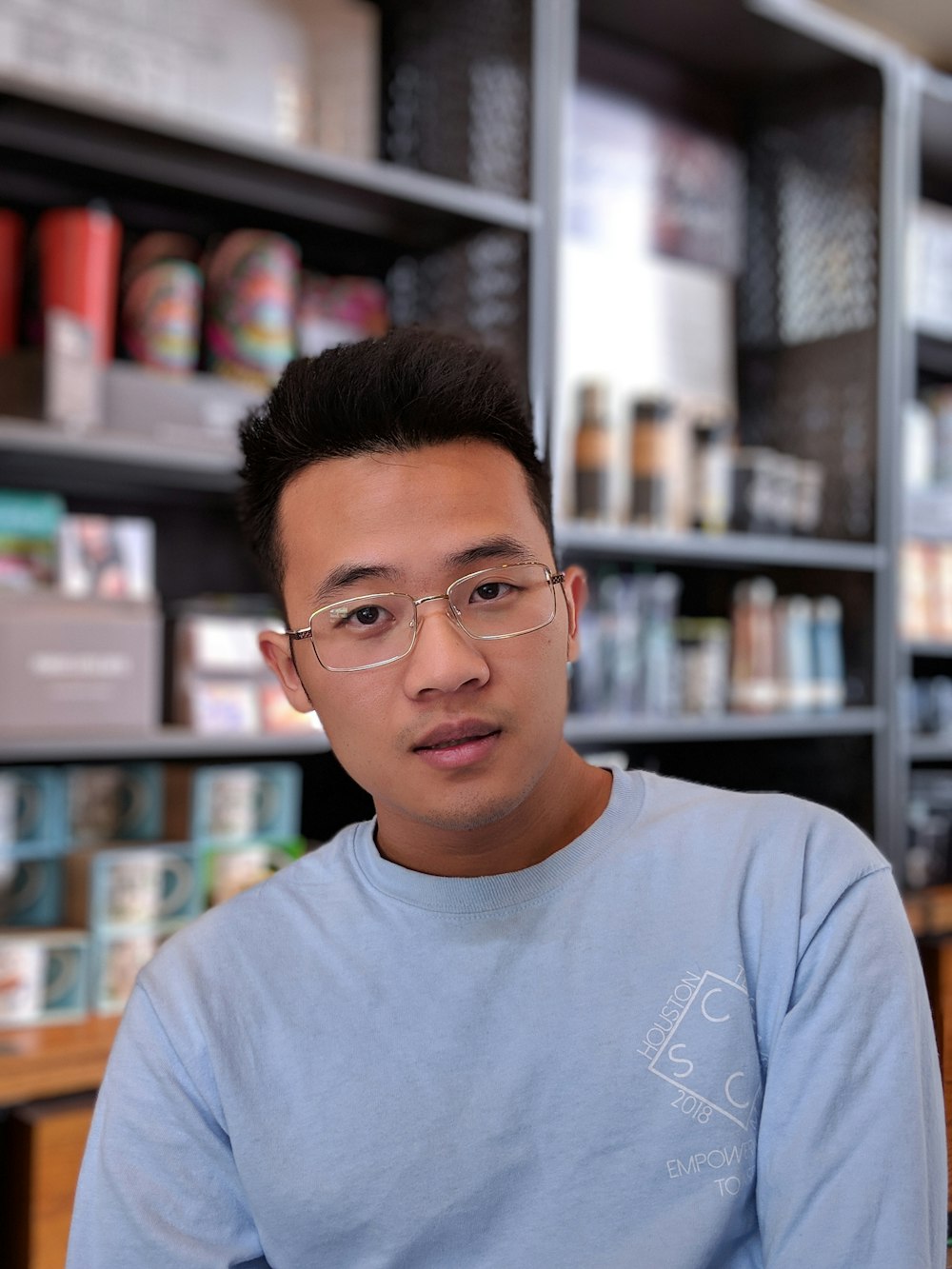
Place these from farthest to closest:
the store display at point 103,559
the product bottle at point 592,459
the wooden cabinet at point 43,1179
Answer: the product bottle at point 592,459, the store display at point 103,559, the wooden cabinet at point 43,1179

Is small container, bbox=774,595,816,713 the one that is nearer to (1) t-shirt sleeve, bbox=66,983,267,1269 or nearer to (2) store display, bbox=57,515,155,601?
(2) store display, bbox=57,515,155,601

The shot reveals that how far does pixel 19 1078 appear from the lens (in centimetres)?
181

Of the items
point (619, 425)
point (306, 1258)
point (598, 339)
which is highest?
point (598, 339)

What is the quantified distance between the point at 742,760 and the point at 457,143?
5.10ft

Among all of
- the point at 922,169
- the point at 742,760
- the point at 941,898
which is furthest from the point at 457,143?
the point at 941,898

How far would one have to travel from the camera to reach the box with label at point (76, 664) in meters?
1.88

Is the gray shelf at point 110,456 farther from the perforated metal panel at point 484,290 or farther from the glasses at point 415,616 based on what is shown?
the glasses at point 415,616

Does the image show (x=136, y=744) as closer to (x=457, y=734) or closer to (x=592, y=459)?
(x=592, y=459)

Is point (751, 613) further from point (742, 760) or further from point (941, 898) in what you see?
point (941, 898)

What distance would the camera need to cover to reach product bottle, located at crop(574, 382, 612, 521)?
2.56m

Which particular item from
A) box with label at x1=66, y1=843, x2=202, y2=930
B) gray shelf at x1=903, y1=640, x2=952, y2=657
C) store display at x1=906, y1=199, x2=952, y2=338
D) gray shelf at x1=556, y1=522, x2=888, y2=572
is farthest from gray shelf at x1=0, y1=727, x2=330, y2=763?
store display at x1=906, y1=199, x2=952, y2=338

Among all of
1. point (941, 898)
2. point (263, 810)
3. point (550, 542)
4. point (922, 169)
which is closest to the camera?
point (550, 542)

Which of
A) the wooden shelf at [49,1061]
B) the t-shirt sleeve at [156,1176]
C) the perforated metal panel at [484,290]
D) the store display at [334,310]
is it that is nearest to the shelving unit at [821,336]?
the perforated metal panel at [484,290]

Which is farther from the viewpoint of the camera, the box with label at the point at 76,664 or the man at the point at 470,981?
the box with label at the point at 76,664
